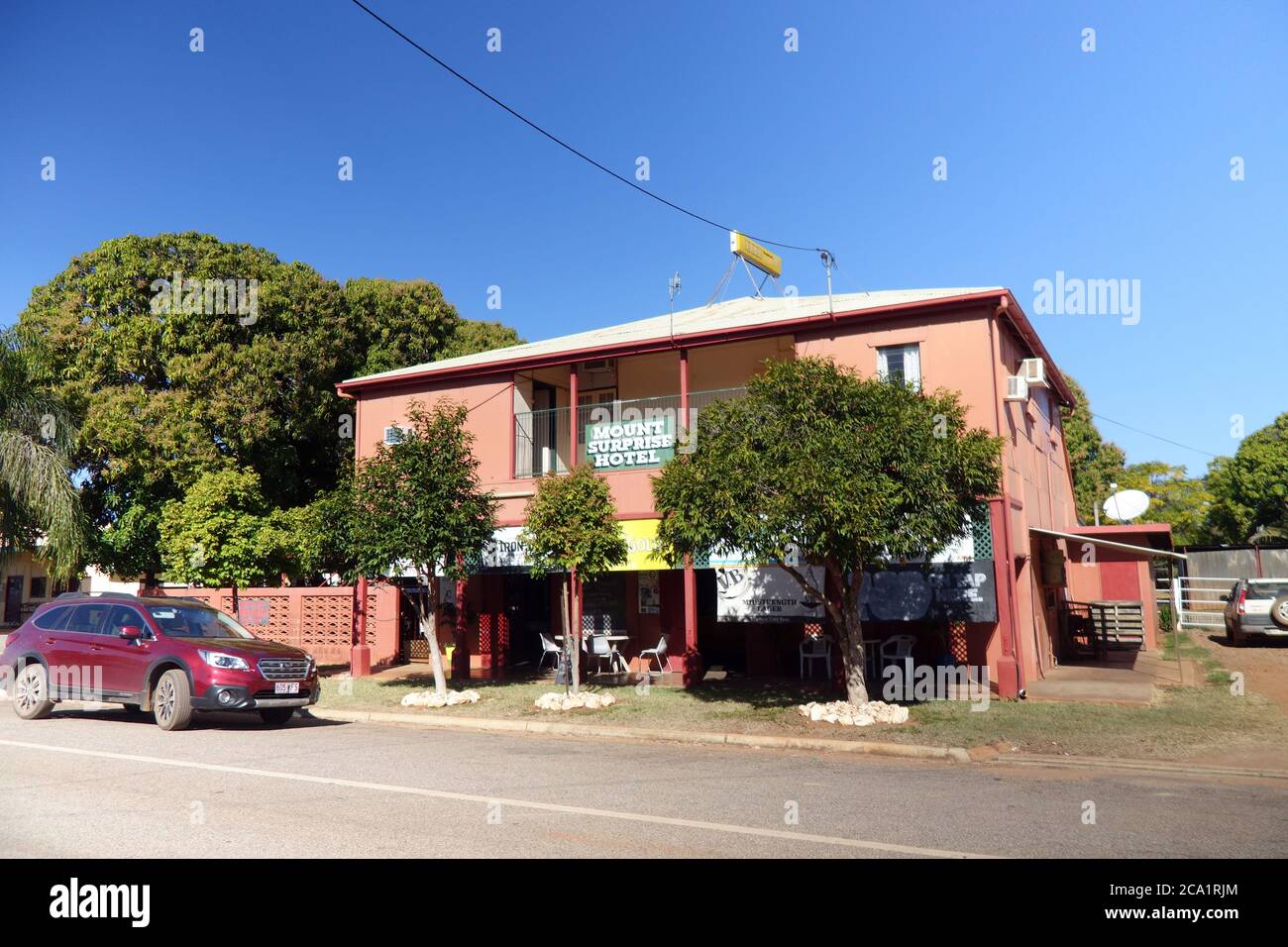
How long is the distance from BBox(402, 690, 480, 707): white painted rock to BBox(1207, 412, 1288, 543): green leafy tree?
48464 millimetres

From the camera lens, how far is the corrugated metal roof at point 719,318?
52.3 feet

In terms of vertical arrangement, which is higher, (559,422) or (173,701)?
(559,422)

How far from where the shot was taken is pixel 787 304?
1967 cm

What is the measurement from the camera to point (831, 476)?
10711 millimetres

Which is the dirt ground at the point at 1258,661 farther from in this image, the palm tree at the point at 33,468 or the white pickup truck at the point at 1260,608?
the palm tree at the point at 33,468

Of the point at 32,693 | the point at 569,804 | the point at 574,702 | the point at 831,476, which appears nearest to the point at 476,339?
the point at 574,702

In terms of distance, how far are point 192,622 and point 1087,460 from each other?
4258 cm

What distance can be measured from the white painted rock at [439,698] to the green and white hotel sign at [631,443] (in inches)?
197

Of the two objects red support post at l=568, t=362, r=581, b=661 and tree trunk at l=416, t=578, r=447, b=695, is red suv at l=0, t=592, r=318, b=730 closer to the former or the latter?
tree trunk at l=416, t=578, r=447, b=695

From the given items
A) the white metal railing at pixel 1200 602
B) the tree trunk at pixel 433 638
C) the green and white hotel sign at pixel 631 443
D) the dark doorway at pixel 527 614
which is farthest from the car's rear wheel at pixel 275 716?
the white metal railing at pixel 1200 602

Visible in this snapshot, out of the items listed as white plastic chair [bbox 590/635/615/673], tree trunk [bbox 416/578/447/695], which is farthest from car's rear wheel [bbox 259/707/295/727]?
white plastic chair [bbox 590/635/615/673]

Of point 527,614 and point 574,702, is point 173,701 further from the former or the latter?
point 527,614
